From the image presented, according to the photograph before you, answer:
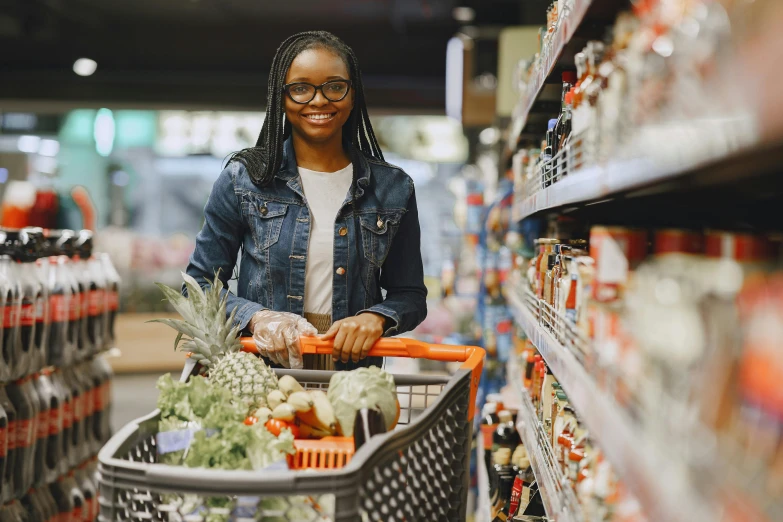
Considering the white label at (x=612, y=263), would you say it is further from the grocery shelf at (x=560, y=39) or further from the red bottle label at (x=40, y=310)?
the red bottle label at (x=40, y=310)

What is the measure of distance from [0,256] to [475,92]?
15.8ft

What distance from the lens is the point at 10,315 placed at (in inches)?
121

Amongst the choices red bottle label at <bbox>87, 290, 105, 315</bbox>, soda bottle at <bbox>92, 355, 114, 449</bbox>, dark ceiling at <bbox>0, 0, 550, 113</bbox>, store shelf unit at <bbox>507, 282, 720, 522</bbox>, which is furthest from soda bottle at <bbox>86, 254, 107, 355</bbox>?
dark ceiling at <bbox>0, 0, 550, 113</bbox>

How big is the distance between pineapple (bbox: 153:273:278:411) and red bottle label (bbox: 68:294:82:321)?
1.86 m

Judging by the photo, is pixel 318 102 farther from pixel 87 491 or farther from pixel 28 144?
pixel 28 144

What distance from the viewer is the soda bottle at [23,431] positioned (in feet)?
10.3

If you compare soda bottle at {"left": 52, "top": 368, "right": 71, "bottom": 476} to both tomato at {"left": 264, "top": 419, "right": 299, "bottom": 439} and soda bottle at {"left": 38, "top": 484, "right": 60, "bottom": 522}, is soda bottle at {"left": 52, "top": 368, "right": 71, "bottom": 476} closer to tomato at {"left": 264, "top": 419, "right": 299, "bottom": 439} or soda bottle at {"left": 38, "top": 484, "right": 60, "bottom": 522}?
soda bottle at {"left": 38, "top": 484, "right": 60, "bottom": 522}

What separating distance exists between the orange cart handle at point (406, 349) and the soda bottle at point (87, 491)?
2.33m

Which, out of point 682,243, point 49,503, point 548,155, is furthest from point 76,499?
point 682,243

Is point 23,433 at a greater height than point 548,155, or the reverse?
point 548,155

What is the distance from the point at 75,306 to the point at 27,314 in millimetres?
482

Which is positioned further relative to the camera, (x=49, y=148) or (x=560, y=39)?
(x=49, y=148)

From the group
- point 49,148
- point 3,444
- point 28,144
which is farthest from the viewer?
point 49,148

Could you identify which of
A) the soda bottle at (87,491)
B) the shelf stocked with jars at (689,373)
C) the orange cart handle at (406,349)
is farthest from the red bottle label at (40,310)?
the shelf stocked with jars at (689,373)
